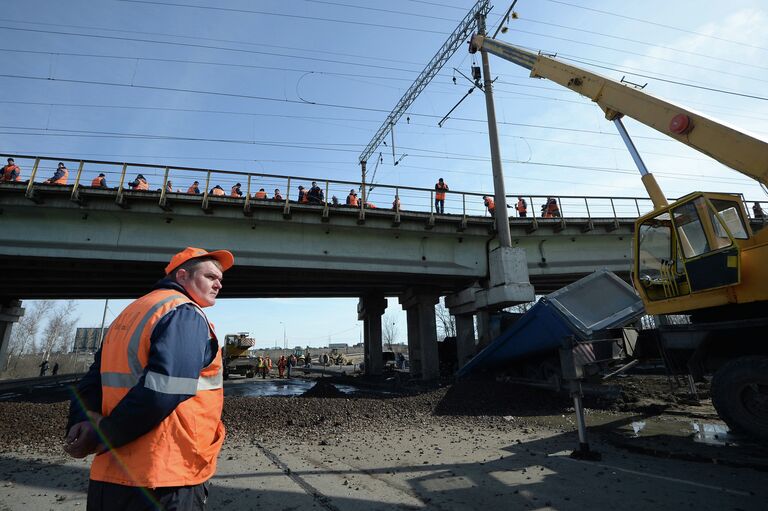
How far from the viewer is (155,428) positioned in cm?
176

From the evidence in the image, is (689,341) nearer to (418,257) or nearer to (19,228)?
(418,257)

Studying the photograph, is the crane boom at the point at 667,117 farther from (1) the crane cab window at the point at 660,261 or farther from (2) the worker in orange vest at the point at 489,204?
(2) the worker in orange vest at the point at 489,204

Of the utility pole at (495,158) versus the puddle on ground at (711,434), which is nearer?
the puddle on ground at (711,434)

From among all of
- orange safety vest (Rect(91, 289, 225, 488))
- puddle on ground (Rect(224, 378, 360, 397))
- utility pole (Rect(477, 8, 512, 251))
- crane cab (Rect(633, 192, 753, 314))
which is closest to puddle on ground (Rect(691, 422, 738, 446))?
crane cab (Rect(633, 192, 753, 314))

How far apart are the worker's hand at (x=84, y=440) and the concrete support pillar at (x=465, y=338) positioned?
17776 millimetres

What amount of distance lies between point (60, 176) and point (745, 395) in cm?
2003

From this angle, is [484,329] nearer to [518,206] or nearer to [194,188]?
[518,206]

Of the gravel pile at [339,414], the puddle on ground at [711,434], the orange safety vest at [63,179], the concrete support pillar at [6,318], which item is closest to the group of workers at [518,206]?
the gravel pile at [339,414]

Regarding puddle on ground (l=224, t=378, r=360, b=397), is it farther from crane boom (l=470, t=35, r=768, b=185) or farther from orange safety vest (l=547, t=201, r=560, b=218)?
crane boom (l=470, t=35, r=768, b=185)

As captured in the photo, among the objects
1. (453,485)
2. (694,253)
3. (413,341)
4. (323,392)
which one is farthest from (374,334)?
(453,485)

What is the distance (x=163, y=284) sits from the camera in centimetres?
222

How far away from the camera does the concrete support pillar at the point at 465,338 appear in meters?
18.5

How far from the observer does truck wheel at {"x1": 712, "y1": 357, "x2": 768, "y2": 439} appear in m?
5.24

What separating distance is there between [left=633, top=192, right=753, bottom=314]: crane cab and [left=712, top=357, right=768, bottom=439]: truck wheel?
3.16ft
